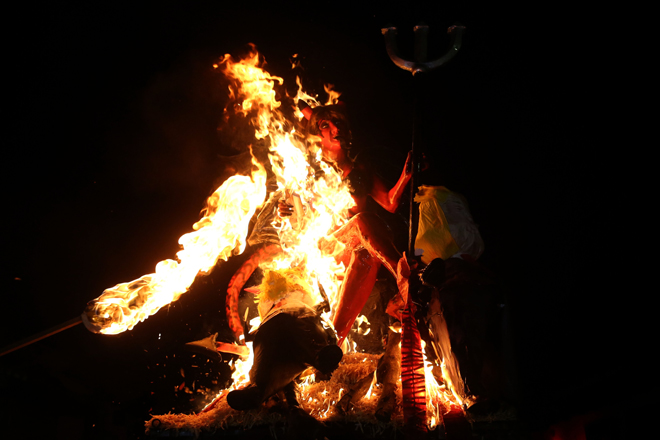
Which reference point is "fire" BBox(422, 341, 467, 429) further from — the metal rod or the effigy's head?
the metal rod

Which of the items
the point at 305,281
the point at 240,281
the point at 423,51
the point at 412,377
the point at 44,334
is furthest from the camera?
the point at 240,281

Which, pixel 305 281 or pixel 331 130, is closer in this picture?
pixel 305 281

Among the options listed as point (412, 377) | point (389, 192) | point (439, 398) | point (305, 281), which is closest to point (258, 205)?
point (305, 281)

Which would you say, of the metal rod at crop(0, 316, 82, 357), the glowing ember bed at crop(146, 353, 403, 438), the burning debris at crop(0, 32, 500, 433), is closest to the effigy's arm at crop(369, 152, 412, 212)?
Answer: the burning debris at crop(0, 32, 500, 433)

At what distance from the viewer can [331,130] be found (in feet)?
17.4

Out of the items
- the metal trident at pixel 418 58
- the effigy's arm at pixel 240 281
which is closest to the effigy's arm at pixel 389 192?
the metal trident at pixel 418 58

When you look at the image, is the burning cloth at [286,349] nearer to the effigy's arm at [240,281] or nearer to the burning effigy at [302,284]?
the burning effigy at [302,284]

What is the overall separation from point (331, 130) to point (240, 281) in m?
2.15

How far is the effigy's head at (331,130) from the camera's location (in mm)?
5309

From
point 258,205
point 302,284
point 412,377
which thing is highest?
point 258,205

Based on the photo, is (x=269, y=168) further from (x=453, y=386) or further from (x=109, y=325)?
(x=453, y=386)

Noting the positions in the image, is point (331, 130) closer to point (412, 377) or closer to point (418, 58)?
point (418, 58)

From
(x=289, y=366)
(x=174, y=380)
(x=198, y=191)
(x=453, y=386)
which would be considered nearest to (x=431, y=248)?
(x=453, y=386)

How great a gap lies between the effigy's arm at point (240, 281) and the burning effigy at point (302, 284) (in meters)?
0.01
